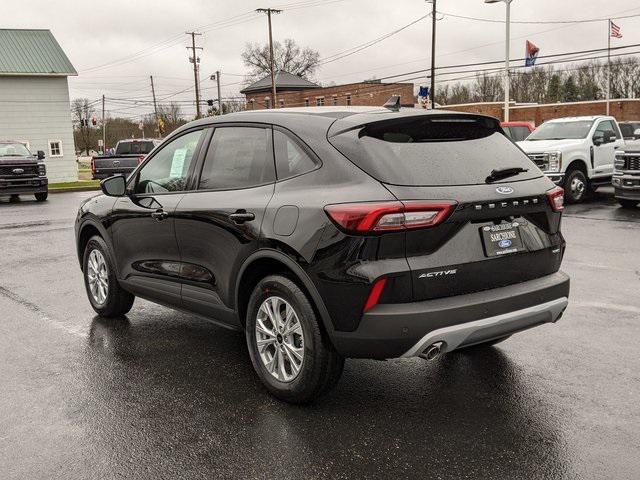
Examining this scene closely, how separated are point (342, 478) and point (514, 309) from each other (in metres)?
1.40

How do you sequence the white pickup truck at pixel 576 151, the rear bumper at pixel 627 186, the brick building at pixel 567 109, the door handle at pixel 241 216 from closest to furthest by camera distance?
the door handle at pixel 241 216, the rear bumper at pixel 627 186, the white pickup truck at pixel 576 151, the brick building at pixel 567 109

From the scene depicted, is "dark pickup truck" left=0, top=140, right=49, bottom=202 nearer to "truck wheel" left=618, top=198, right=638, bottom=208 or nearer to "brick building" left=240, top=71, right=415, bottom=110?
"truck wheel" left=618, top=198, right=638, bottom=208

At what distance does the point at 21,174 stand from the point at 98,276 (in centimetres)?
1681

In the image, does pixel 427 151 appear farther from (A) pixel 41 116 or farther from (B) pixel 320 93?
(B) pixel 320 93

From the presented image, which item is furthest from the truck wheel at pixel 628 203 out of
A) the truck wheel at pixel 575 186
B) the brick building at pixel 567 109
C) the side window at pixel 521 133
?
the brick building at pixel 567 109

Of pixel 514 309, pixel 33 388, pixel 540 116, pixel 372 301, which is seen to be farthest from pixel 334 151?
pixel 540 116

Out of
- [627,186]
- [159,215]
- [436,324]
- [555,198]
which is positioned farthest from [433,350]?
[627,186]

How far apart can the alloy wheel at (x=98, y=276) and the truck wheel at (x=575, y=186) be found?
464 inches

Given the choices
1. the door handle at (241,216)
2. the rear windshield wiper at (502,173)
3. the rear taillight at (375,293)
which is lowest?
the rear taillight at (375,293)

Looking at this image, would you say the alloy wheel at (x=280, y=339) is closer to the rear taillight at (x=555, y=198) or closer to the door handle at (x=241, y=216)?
the door handle at (x=241, y=216)

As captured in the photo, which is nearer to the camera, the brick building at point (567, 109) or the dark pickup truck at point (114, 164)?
the dark pickup truck at point (114, 164)

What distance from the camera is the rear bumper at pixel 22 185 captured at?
68.0 ft

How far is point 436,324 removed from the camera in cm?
344

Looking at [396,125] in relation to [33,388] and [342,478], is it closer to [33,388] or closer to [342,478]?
[342,478]
